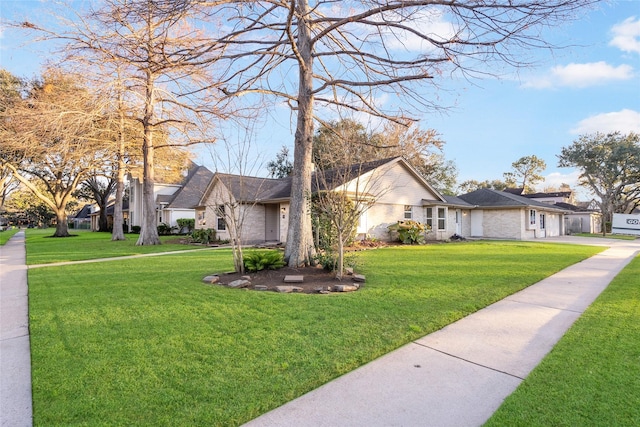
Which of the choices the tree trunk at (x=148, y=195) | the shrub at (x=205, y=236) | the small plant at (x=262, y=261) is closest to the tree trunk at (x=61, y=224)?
the tree trunk at (x=148, y=195)

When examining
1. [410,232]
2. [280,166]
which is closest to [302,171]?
[410,232]

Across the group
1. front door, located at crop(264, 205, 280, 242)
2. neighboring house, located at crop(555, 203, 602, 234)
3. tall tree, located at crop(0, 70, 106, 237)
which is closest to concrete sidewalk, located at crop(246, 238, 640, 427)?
tall tree, located at crop(0, 70, 106, 237)

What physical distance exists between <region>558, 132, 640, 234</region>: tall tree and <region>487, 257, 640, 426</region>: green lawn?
40.8 metres

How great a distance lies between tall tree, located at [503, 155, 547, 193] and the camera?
2050 inches

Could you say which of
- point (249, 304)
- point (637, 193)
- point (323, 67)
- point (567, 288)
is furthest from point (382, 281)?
point (637, 193)

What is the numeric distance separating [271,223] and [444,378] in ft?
57.0

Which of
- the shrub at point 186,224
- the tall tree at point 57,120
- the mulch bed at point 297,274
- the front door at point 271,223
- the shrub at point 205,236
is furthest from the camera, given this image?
the shrub at point 186,224

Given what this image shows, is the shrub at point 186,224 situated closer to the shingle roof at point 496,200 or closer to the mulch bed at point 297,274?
the mulch bed at point 297,274

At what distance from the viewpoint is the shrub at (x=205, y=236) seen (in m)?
18.9

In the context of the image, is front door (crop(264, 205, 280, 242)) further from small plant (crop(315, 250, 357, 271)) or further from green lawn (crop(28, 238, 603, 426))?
green lawn (crop(28, 238, 603, 426))

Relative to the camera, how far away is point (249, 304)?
5387mm

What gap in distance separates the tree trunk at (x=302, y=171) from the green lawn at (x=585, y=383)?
542cm

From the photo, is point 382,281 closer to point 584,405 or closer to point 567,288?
point 567,288

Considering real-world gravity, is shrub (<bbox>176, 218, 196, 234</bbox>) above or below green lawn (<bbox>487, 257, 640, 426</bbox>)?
above
